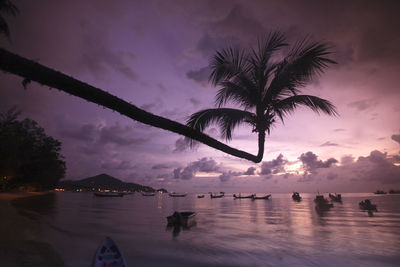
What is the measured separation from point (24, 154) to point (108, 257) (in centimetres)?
3978

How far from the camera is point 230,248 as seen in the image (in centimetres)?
1296

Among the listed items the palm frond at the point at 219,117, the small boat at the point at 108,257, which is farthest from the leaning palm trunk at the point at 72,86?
the small boat at the point at 108,257

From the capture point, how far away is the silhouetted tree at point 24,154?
30.2 meters

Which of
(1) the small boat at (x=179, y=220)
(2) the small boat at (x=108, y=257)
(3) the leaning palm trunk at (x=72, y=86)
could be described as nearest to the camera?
(3) the leaning palm trunk at (x=72, y=86)

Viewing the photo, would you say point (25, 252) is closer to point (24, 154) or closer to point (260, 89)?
point (260, 89)

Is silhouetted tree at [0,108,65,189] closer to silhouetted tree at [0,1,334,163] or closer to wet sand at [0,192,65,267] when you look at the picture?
wet sand at [0,192,65,267]

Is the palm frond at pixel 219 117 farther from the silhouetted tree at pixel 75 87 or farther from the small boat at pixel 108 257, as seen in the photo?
the small boat at pixel 108 257

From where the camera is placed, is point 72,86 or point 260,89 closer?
point 72,86

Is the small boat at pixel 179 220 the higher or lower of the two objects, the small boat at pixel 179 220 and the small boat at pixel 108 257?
the lower

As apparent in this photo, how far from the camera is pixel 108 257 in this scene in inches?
262

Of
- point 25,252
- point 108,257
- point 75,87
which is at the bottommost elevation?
point 25,252

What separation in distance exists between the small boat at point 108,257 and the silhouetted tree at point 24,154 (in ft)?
103

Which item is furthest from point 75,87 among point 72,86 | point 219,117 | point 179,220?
point 179,220

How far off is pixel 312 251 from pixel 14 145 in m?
35.3
